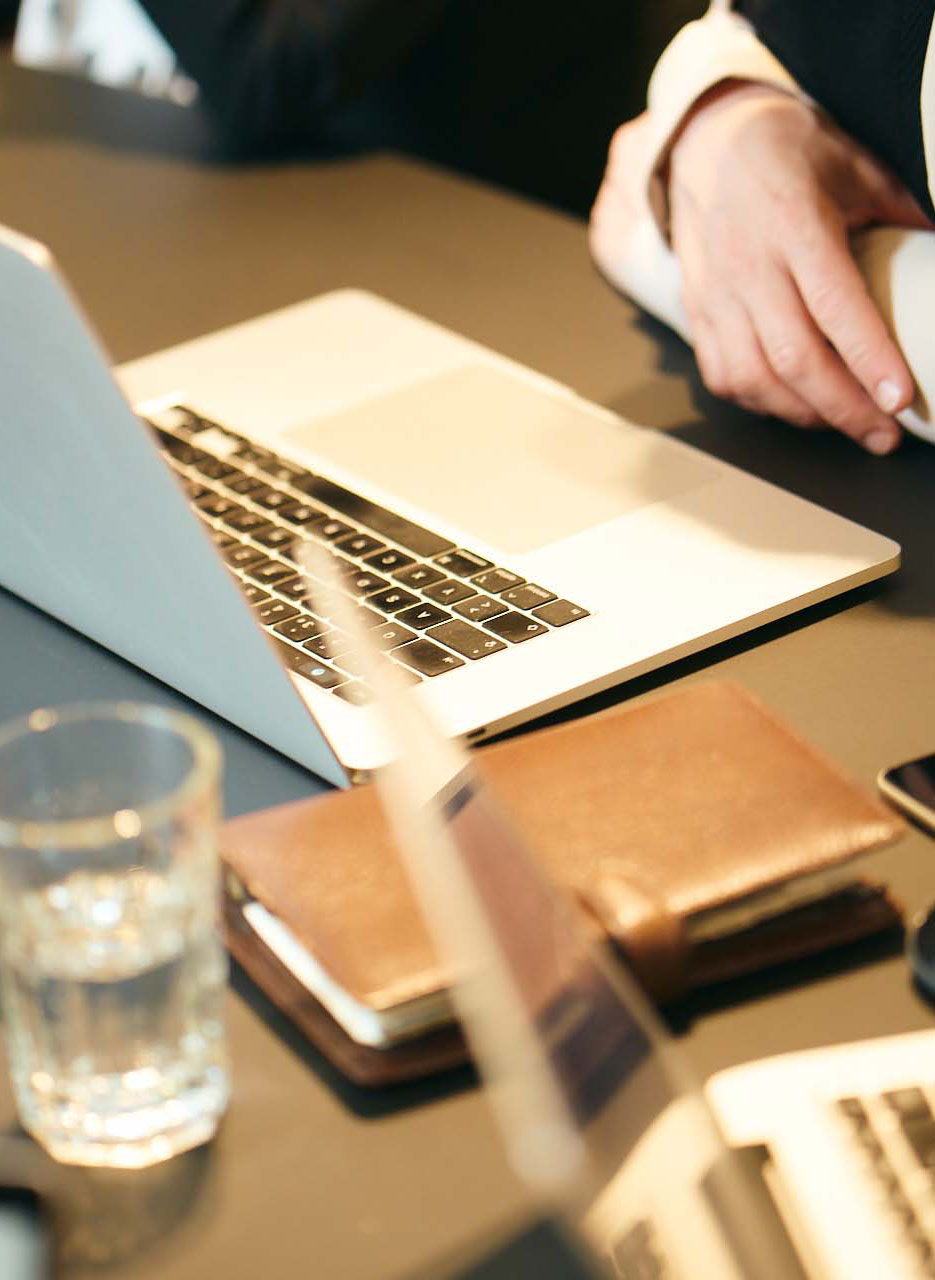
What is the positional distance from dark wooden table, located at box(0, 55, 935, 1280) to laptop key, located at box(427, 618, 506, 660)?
0.06m

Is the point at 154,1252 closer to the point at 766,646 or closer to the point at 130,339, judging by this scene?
the point at 766,646

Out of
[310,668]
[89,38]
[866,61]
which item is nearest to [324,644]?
[310,668]

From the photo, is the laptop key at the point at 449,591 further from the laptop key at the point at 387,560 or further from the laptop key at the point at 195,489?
the laptop key at the point at 195,489

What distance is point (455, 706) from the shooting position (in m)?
0.63

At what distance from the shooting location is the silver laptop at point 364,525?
0.56 m

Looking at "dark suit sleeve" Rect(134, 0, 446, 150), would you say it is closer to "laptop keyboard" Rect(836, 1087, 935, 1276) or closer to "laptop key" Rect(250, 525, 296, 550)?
"laptop key" Rect(250, 525, 296, 550)

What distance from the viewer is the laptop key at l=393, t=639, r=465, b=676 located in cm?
65

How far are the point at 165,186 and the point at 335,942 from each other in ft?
3.12

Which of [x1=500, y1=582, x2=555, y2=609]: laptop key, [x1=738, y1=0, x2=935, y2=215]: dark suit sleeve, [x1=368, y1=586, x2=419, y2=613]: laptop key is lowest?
[x1=368, y1=586, x2=419, y2=613]: laptop key

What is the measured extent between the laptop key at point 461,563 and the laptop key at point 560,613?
0.14 ft

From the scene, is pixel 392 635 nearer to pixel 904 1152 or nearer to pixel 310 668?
pixel 310 668

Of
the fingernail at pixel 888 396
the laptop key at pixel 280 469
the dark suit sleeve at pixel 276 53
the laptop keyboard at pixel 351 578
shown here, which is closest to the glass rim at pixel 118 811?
the laptop keyboard at pixel 351 578

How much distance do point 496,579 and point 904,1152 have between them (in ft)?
1.13

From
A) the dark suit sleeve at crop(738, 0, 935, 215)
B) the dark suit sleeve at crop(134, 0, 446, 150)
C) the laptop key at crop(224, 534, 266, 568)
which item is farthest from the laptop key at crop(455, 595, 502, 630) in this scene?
the dark suit sleeve at crop(134, 0, 446, 150)
